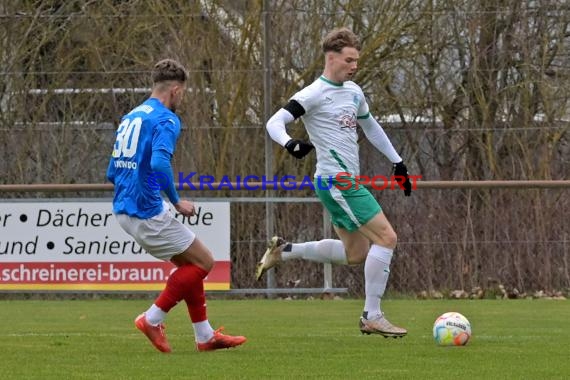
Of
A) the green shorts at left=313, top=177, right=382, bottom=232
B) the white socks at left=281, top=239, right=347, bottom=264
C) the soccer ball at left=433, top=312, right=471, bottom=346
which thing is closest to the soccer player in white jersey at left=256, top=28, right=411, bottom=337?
the green shorts at left=313, top=177, right=382, bottom=232

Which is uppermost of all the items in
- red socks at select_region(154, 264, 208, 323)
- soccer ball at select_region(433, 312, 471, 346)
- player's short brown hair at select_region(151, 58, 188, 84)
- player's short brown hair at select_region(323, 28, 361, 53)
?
player's short brown hair at select_region(323, 28, 361, 53)

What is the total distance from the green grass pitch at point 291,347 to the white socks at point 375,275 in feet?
0.90

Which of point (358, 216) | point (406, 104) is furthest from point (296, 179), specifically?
point (358, 216)

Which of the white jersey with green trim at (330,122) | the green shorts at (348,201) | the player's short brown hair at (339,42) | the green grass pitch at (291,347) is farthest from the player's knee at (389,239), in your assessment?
the player's short brown hair at (339,42)

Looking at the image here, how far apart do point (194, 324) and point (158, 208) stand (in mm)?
738

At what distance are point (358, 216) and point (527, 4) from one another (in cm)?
831

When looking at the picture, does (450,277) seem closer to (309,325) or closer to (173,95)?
(309,325)

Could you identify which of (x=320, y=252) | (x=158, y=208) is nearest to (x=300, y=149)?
(x=158, y=208)

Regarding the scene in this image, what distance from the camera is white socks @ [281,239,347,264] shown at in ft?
29.9

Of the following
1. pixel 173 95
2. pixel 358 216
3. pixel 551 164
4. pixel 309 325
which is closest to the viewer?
pixel 173 95

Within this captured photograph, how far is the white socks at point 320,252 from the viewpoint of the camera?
9.12 meters

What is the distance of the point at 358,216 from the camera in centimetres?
870

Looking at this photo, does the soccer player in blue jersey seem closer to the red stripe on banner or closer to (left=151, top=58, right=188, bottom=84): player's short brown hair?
(left=151, top=58, right=188, bottom=84): player's short brown hair

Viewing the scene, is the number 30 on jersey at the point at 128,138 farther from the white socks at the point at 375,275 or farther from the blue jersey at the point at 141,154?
the white socks at the point at 375,275
